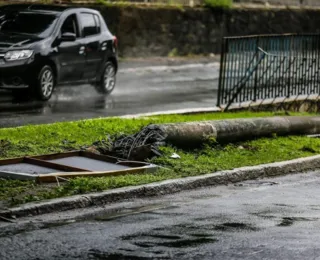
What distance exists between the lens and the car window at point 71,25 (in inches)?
851

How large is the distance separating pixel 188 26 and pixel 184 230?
2441 centimetres

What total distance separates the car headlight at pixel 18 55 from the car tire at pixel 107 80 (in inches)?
120

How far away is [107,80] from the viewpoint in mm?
23344

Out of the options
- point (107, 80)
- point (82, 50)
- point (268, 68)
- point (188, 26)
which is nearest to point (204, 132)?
point (268, 68)

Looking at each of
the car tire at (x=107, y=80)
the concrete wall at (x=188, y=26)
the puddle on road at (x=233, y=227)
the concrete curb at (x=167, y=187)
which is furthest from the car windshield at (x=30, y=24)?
the puddle on road at (x=233, y=227)

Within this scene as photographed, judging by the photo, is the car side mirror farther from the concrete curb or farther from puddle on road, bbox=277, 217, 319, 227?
puddle on road, bbox=277, 217, 319, 227

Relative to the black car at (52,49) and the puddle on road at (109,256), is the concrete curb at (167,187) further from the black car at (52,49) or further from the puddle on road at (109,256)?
the black car at (52,49)

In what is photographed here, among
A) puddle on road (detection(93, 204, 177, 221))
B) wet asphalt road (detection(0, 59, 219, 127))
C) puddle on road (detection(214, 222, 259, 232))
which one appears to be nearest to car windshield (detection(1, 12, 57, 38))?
wet asphalt road (detection(0, 59, 219, 127))

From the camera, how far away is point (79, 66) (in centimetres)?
2191

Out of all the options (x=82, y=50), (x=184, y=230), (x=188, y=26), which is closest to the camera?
(x=184, y=230)

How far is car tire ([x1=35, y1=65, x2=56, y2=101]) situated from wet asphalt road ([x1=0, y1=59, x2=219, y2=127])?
0.18 m

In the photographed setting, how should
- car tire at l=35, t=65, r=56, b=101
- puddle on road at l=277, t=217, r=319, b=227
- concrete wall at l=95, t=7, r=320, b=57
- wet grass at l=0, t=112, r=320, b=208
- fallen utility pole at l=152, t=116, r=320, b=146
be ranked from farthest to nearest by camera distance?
concrete wall at l=95, t=7, r=320, b=57 → car tire at l=35, t=65, r=56, b=101 → fallen utility pole at l=152, t=116, r=320, b=146 → wet grass at l=0, t=112, r=320, b=208 → puddle on road at l=277, t=217, r=319, b=227

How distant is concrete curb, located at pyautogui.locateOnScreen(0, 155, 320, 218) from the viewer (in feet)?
32.6

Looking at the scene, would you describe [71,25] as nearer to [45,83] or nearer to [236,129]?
[45,83]
